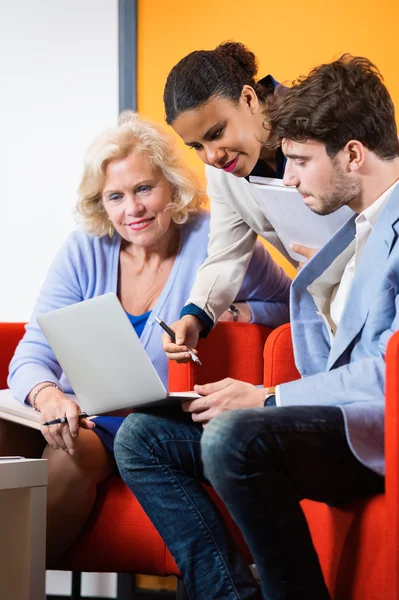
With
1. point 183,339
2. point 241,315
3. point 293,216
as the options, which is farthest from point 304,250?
point 183,339

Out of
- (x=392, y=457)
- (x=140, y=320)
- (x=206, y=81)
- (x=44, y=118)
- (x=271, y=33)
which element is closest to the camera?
(x=392, y=457)

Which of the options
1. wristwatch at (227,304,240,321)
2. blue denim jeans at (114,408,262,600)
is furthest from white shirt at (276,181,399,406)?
wristwatch at (227,304,240,321)

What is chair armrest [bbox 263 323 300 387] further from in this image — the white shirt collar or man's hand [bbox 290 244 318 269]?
the white shirt collar

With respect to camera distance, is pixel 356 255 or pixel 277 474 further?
pixel 356 255

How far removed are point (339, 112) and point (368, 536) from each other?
0.72 m

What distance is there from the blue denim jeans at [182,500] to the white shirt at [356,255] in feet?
0.83

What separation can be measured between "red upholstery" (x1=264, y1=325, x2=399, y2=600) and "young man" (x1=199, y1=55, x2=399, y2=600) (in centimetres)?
5

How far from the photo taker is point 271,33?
2461mm

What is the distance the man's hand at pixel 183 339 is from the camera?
173 centimetres

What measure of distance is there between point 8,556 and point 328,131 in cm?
93

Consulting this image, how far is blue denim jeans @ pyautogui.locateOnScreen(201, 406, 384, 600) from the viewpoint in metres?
1.16

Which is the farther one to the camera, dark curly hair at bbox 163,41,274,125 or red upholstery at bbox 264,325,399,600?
dark curly hair at bbox 163,41,274,125

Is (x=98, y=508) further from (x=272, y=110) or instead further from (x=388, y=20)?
(x=388, y=20)

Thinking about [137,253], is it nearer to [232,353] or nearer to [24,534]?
[232,353]
